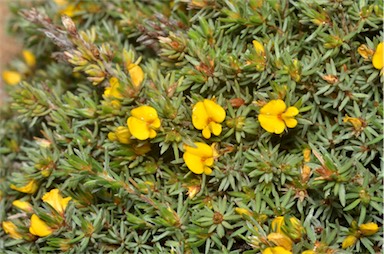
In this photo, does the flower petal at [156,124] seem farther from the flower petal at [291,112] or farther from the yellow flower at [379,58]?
the yellow flower at [379,58]

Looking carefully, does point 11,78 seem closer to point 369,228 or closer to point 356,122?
point 356,122

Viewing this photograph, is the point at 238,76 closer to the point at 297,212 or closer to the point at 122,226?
the point at 297,212

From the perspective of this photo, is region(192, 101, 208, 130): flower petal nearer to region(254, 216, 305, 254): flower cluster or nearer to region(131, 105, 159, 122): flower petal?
region(131, 105, 159, 122): flower petal

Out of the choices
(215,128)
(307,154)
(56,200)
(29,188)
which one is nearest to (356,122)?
(307,154)

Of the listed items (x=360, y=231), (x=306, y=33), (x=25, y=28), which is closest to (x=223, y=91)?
(x=306, y=33)

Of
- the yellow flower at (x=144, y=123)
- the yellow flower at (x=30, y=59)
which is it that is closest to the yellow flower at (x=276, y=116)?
the yellow flower at (x=144, y=123)

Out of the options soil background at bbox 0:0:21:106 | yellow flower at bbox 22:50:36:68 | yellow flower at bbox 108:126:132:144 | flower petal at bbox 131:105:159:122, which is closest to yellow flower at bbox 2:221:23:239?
yellow flower at bbox 108:126:132:144
